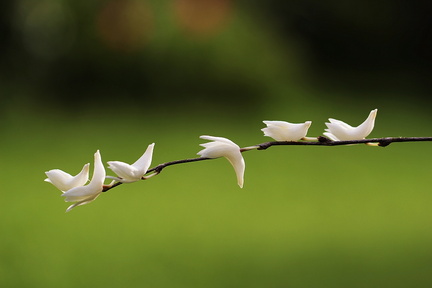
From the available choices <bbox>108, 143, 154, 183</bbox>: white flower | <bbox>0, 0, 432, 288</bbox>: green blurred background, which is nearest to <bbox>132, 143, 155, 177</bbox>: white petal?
<bbox>108, 143, 154, 183</bbox>: white flower

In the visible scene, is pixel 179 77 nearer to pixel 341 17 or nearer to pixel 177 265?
pixel 341 17

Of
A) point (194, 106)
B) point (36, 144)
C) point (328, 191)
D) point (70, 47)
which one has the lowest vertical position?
point (328, 191)

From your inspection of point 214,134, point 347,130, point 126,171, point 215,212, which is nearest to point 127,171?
point 126,171

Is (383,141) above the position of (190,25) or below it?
below

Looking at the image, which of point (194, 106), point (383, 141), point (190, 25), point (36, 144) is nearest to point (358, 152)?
point (194, 106)

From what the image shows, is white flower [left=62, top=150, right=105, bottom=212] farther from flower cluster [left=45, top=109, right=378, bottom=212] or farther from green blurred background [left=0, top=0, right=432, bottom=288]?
green blurred background [left=0, top=0, right=432, bottom=288]

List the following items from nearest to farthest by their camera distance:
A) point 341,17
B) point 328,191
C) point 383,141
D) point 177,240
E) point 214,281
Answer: point 383,141 < point 214,281 < point 177,240 < point 328,191 < point 341,17

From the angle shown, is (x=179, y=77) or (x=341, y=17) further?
(x=341, y=17)

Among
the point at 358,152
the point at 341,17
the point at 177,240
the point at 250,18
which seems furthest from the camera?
the point at 341,17

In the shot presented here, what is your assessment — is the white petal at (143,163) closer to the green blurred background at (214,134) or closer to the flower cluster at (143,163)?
the flower cluster at (143,163)
